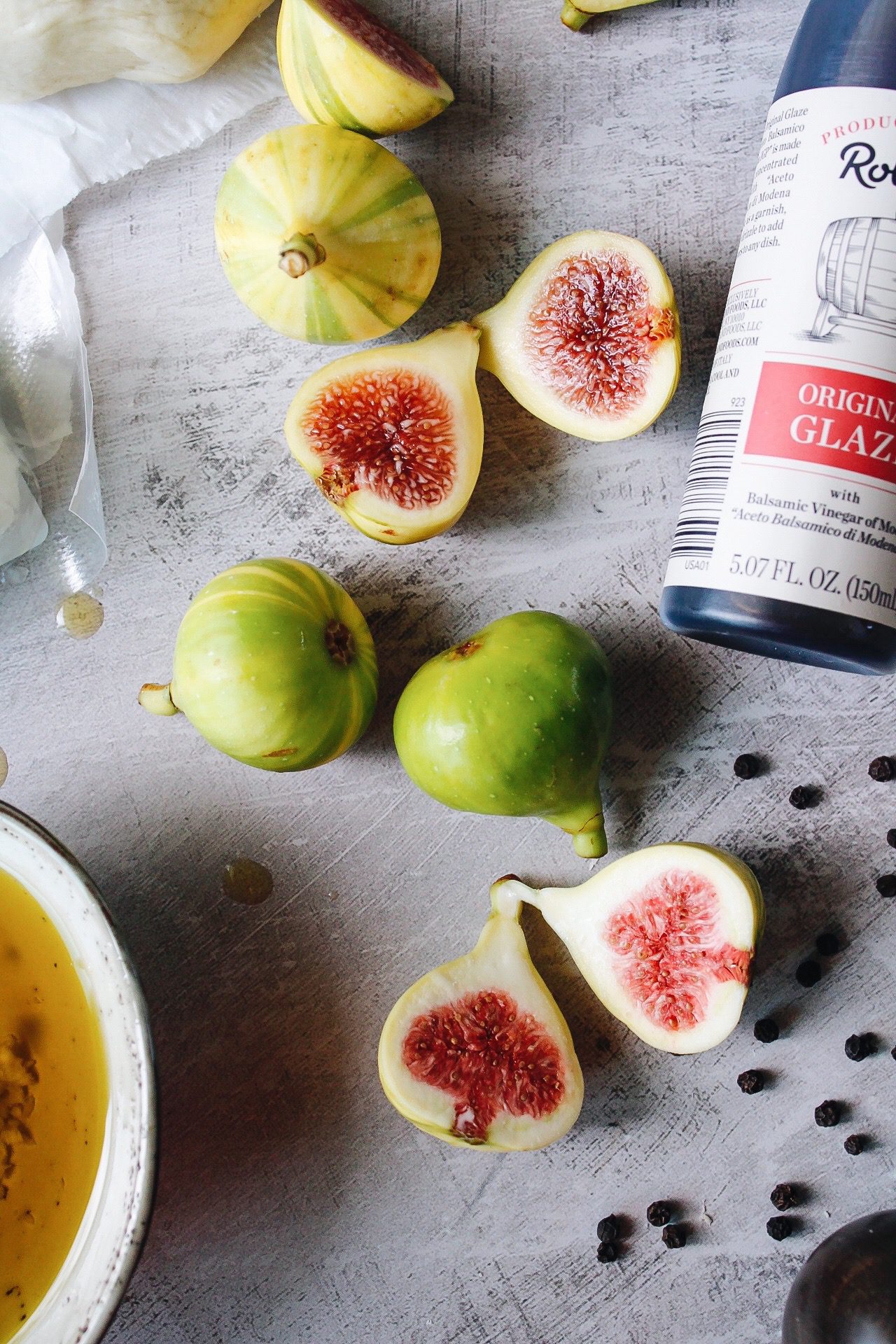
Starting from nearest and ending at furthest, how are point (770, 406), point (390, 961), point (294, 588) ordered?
point (770, 406), point (294, 588), point (390, 961)

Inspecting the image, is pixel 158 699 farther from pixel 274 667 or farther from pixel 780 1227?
pixel 780 1227

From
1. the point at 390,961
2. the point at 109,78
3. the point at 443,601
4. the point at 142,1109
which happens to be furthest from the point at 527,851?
the point at 109,78

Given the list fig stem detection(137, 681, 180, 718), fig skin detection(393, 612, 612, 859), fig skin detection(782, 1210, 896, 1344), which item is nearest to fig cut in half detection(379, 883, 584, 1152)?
fig skin detection(393, 612, 612, 859)

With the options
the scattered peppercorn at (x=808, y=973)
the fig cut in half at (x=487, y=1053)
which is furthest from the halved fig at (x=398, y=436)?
the scattered peppercorn at (x=808, y=973)

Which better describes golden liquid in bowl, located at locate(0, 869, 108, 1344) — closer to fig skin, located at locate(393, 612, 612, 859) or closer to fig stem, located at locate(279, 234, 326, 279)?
fig skin, located at locate(393, 612, 612, 859)

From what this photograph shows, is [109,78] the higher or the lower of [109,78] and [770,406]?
the higher

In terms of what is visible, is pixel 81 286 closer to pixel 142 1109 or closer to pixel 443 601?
pixel 443 601

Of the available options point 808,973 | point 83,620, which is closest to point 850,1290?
point 808,973
